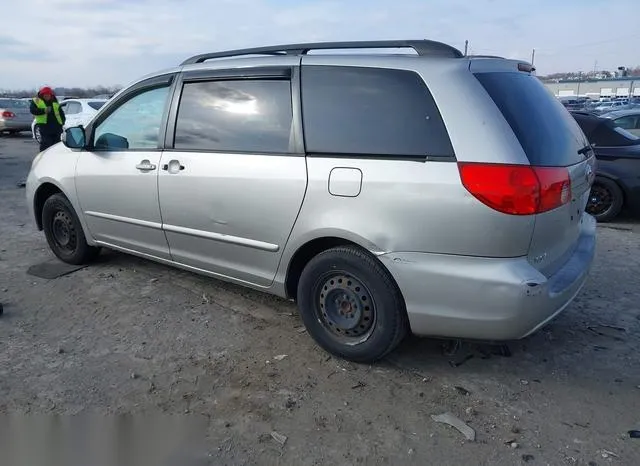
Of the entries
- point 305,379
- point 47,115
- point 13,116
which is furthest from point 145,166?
point 13,116

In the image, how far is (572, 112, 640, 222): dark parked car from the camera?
6762 millimetres

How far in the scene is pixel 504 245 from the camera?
2.67 m

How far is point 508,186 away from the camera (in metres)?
2.63

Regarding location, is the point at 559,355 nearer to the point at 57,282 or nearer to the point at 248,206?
the point at 248,206

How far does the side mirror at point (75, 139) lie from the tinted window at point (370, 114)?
2307 millimetres

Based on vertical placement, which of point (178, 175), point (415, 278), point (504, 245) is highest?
point (178, 175)

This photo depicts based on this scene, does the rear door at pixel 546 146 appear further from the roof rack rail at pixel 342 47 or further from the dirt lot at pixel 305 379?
the dirt lot at pixel 305 379

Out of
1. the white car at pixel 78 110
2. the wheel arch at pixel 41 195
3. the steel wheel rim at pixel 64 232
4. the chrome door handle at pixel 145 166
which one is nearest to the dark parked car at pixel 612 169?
the chrome door handle at pixel 145 166

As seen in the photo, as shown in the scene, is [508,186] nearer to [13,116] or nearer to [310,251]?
[310,251]

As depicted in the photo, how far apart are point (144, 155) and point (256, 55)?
1.16 m

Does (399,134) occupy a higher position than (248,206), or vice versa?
(399,134)

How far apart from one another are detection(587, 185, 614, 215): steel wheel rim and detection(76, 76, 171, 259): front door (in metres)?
5.72

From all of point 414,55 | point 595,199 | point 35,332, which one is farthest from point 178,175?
point 595,199

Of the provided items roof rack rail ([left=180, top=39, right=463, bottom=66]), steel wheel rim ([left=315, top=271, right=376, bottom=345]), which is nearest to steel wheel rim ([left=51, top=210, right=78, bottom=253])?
roof rack rail ([left=180, top=39, right=463, bottom=66])
